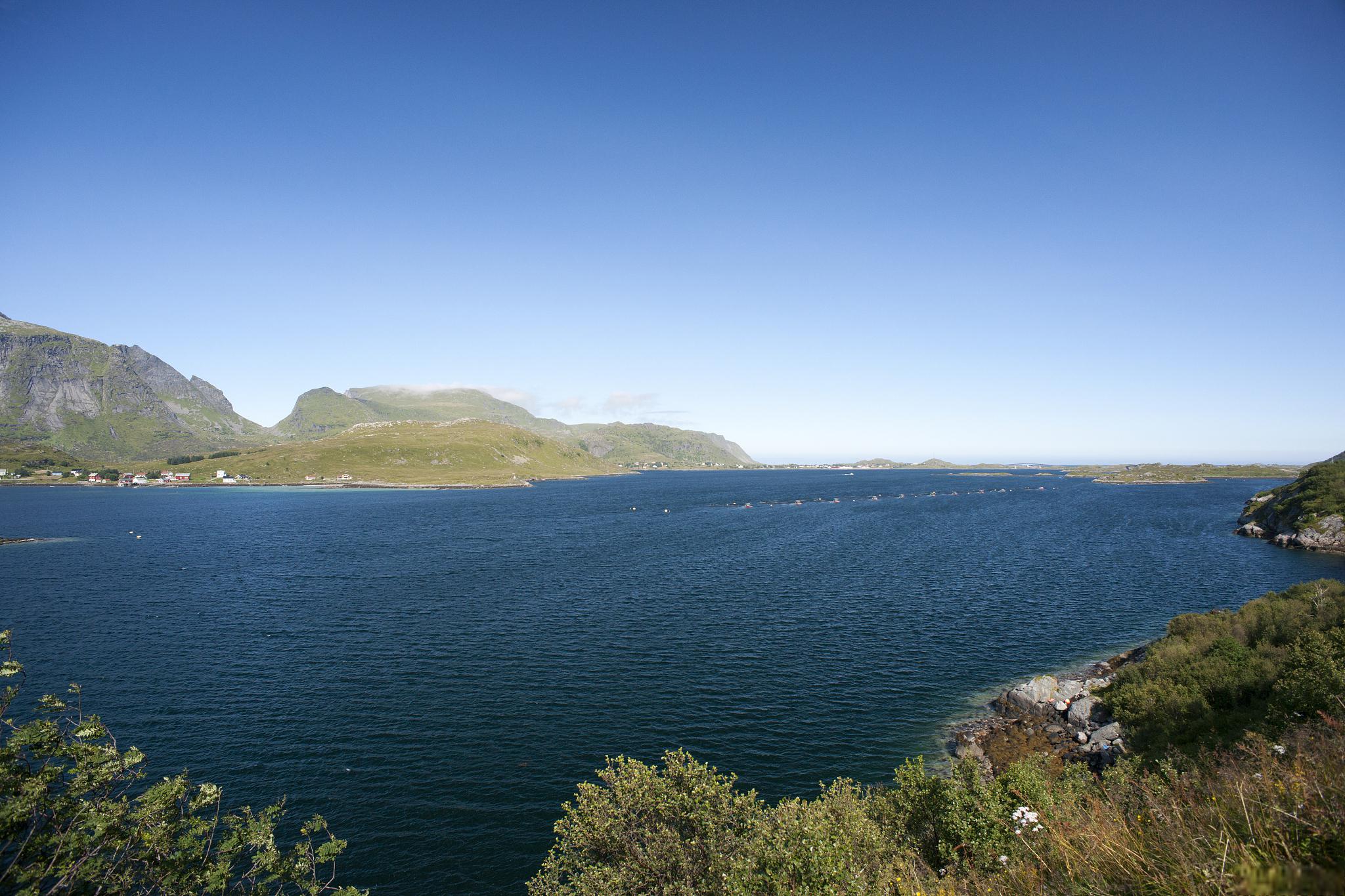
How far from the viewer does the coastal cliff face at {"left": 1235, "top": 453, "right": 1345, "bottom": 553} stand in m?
124

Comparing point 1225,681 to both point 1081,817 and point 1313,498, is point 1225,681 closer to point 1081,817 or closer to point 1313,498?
point 1081,817

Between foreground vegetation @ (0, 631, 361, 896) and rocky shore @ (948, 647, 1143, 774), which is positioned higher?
foreground vegetation @ (0, 631, 361, 896)

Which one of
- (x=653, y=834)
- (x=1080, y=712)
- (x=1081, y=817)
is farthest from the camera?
(x=1080, y=712)

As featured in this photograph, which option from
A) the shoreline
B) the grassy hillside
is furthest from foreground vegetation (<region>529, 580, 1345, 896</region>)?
the grassy hillside

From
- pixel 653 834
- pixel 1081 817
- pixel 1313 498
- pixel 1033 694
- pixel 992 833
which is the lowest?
pixel 1033 694

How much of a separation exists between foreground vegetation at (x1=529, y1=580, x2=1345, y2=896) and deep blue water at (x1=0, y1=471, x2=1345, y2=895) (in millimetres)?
8380

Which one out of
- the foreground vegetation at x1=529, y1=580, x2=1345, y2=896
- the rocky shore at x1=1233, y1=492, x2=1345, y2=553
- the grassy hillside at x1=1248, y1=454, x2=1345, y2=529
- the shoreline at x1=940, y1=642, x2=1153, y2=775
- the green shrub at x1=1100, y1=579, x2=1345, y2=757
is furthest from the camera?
the grassy hillside at x1=1248, y1=454, x2=1345, y2=529

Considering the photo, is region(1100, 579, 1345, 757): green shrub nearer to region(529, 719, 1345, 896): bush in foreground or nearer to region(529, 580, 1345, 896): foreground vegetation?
region(529, 580, 1345, 896): foreground vegetation

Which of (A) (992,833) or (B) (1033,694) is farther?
(B) (1033,694)

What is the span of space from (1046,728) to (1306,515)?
484 ft

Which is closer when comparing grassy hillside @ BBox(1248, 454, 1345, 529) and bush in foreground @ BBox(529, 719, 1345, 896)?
bush in foreground @ BBox(529, 719, 1345, 896)

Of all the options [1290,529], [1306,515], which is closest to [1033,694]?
[1290,529]

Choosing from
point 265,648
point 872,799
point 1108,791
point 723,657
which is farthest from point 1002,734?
point 265,648

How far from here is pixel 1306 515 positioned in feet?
436
